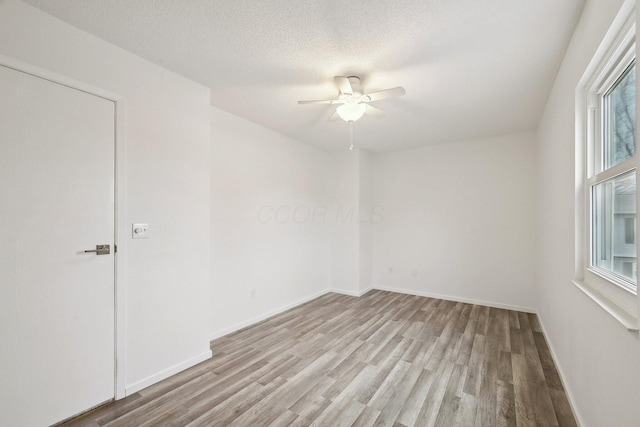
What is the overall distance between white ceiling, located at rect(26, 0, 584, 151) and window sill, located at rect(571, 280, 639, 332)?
167cm

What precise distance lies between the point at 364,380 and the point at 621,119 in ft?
7.84

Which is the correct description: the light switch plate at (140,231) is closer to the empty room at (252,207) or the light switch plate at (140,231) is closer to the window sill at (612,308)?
the empty room at (252,207)

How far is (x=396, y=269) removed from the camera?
4.94 m

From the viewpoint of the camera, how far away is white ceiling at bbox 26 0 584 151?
1.59 metres

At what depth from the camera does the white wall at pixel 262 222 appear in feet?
10.2

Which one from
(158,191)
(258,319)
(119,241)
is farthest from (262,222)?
(119,241)

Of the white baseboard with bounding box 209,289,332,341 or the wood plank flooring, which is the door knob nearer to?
the wood plank flooring

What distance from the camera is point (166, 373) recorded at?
224 centimetres

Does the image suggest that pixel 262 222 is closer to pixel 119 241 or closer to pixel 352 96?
pixel 119 241

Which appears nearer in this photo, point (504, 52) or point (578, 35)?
point (578, 35)

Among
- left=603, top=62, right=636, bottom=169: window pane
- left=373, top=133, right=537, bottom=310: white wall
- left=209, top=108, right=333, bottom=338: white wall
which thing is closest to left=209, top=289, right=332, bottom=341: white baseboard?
left=209, top=108, right=333, bottom=338: white wall

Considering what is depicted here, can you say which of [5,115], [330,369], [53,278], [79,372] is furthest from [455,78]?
[79,372]

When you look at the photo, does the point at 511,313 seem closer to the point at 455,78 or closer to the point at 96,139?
the point at 455,78

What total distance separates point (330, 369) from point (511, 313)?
9.76ft
